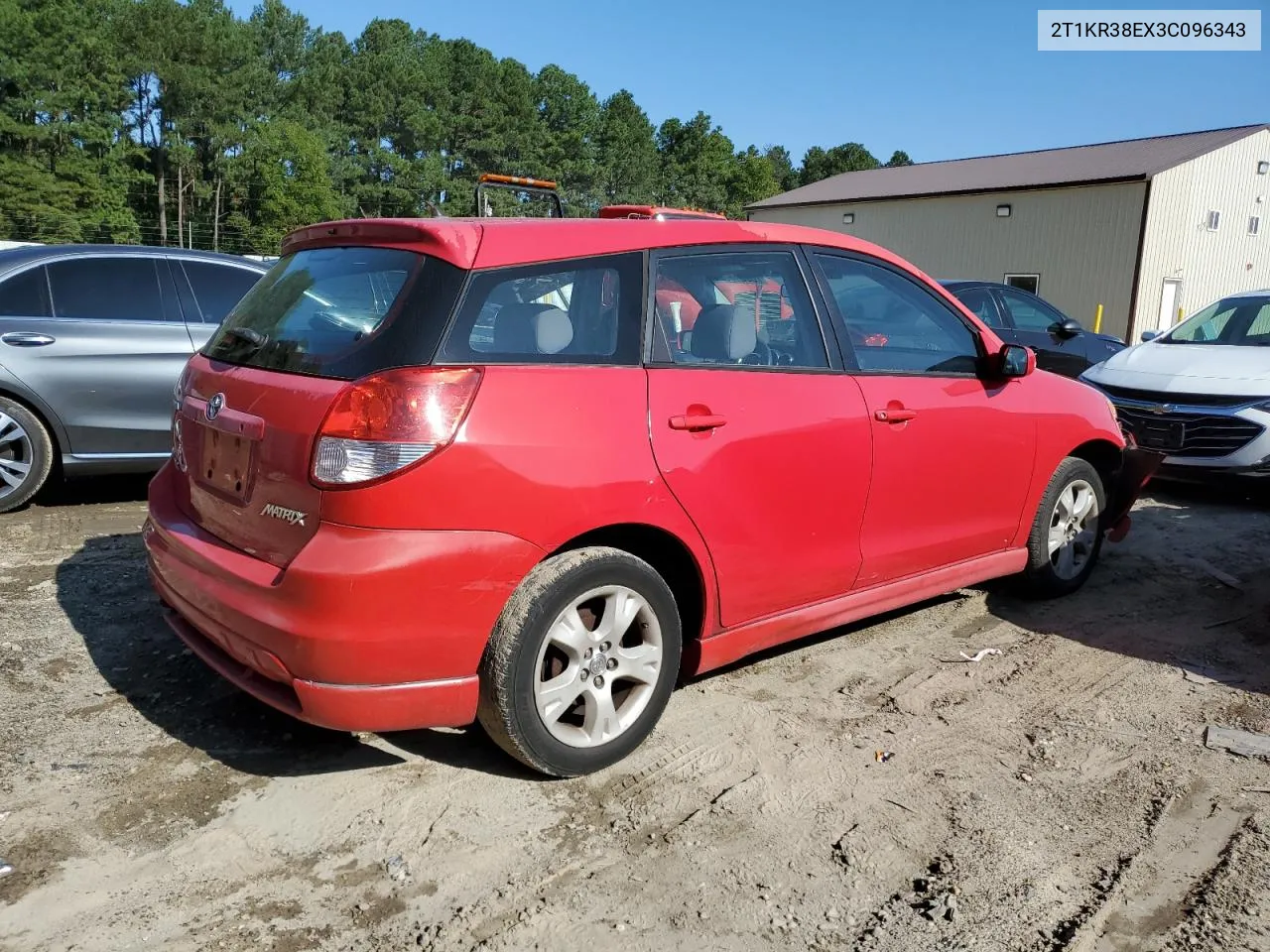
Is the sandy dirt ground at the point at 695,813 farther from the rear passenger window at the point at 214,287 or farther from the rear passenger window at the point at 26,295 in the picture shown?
the rear passenger window at the point at 214,287

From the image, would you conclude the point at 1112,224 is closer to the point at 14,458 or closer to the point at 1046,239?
the point at 1046,239

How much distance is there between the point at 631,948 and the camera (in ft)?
7.85

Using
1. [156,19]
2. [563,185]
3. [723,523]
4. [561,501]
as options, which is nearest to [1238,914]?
[723,523]

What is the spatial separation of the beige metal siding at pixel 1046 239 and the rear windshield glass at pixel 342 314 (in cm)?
2882

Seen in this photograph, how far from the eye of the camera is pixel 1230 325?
328 inches

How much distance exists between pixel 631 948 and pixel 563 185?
262 feet

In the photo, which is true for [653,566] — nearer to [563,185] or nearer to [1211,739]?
[1211,739]

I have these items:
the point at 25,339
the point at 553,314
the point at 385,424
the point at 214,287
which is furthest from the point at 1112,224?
the point at 385,424

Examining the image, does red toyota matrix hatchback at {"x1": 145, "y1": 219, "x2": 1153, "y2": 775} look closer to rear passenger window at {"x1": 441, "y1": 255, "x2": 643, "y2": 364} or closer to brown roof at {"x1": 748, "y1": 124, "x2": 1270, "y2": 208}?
rear passenger window at {"x1": 441, "y1": 255, "x2": 643, "y2": 364}

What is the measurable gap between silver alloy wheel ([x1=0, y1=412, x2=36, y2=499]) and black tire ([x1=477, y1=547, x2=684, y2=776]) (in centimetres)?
440

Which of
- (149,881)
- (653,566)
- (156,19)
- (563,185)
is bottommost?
(149,881)

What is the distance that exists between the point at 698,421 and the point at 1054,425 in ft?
7.41

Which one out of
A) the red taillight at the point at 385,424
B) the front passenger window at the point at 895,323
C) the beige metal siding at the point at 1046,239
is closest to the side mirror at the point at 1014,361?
the front passenger window at the point at 895,323

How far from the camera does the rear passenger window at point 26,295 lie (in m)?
6.00
